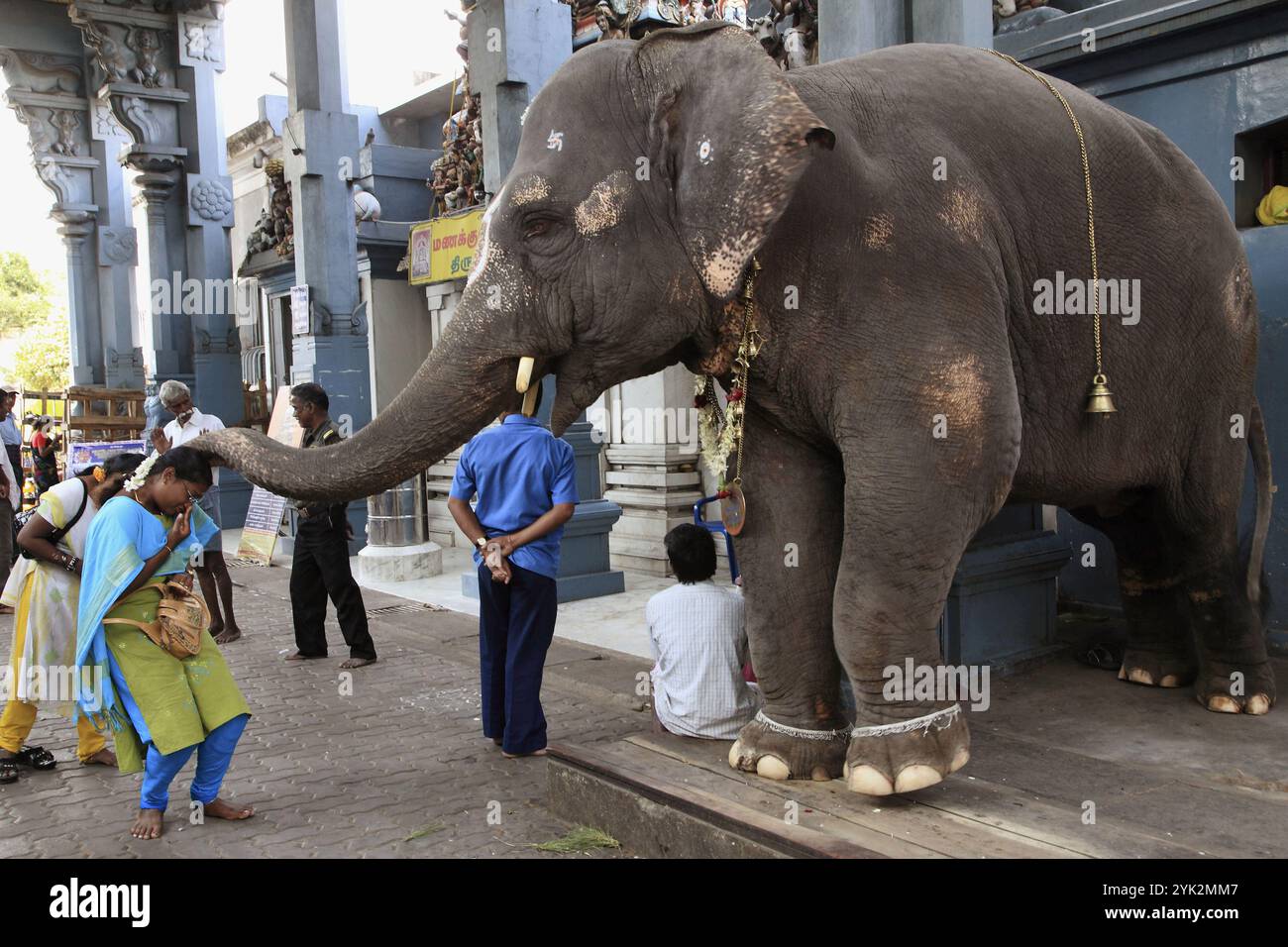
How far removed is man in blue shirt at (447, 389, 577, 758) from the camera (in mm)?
5020

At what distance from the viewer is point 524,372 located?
3.44 m

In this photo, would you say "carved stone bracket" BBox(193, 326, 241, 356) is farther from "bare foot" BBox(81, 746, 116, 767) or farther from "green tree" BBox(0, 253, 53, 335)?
"green tree" BBox(0, 253, 53, 335)

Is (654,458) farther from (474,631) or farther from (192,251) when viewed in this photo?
(192,251)

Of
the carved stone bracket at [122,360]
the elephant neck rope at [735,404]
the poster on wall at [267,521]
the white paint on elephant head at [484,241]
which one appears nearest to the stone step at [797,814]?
the elephant neck rope at [735,404]

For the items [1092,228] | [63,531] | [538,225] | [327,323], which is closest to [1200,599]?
[1092,228]

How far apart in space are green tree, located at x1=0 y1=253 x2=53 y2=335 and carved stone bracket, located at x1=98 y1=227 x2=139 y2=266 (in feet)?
77.7

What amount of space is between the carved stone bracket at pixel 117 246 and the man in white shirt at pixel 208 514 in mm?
12193

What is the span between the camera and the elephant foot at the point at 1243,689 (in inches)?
179

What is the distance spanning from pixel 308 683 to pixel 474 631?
1.45 m

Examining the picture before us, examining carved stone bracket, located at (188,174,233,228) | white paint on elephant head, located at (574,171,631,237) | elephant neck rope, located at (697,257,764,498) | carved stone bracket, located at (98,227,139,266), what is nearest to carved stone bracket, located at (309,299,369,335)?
carved stone bracket, located at (188,174,233,228)

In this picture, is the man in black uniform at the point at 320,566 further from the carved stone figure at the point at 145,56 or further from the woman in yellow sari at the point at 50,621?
the carved stone figure at the point at 145,56

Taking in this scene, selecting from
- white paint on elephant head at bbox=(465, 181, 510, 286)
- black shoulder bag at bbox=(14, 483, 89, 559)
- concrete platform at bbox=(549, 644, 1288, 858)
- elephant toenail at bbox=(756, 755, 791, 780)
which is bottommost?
concrete platform at bbox=(549, 644, 1288, 858)

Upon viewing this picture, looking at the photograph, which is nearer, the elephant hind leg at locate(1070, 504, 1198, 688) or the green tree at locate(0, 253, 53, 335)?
the elephant hind leg at locate(1070, 504, 1198, 688)
